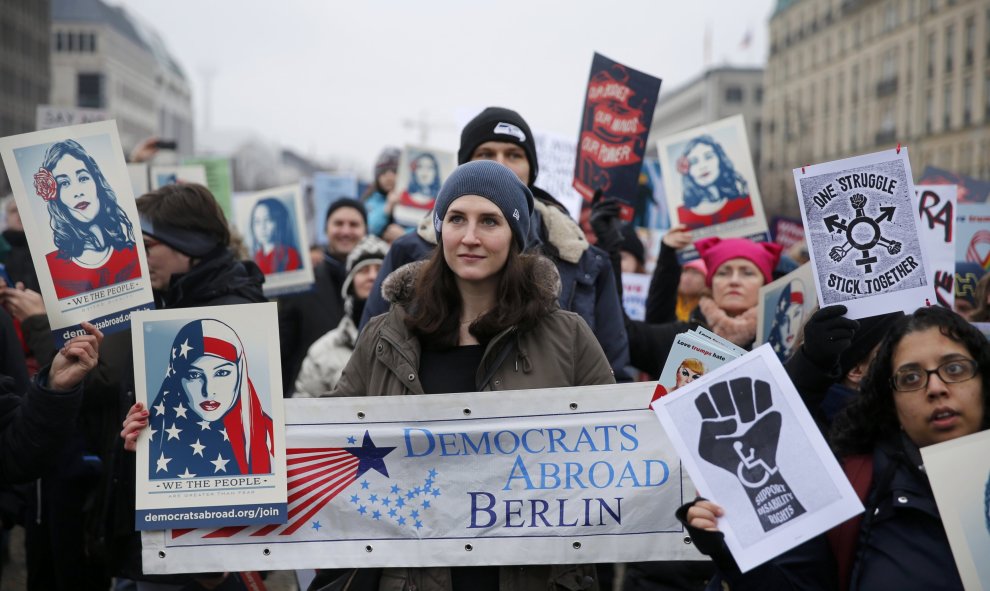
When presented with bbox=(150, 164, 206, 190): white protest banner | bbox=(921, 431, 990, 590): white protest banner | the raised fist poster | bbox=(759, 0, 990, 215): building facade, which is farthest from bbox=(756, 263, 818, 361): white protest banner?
bbox=(759, 0, 990, 215): building facade

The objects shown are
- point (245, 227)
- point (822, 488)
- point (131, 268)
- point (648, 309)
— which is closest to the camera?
point (822, 488)

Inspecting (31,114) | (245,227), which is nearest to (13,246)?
(245,227)

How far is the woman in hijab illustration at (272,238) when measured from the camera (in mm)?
8023

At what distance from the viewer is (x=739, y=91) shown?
114 metres

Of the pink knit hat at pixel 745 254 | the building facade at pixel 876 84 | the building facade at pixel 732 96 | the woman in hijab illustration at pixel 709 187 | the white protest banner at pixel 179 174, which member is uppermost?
the building facade at pixel 732 96

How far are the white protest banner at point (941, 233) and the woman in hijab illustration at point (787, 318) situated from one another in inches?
23.7

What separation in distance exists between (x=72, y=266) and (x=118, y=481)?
0.93m

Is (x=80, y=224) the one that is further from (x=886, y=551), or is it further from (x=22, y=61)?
(x=22, y=61)

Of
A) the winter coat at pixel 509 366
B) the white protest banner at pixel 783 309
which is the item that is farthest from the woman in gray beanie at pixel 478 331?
the white protest banner at pixel 783 309

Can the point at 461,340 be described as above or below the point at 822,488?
above

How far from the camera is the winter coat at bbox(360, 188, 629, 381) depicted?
4215 mm

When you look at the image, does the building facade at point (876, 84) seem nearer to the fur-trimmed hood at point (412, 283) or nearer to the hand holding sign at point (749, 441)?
the fur-trimmed hood at point (412, 283)

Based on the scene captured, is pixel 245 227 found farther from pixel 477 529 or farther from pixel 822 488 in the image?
pixel 822 488

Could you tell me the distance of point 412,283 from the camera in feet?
11.9
